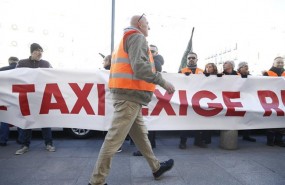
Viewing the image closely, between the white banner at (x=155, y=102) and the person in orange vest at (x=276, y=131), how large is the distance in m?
0.26

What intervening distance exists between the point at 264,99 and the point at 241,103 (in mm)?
521

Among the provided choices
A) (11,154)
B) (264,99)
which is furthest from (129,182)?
(264,99)

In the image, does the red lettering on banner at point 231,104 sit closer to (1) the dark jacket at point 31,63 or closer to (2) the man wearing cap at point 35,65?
(2) the man wearing cap at point 35,65

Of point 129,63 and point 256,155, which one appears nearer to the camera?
Result: point 129,63

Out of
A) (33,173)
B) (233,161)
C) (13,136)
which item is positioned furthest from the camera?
(13,136)

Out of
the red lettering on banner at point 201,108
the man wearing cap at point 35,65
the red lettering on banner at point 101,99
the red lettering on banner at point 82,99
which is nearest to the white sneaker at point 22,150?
the man wearing cap at point 35,65

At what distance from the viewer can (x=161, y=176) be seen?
11.4 ft

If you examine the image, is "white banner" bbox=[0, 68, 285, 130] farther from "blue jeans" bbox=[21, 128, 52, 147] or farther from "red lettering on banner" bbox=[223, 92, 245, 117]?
"blue jeans" bbox=[21, 128, 52, 147]

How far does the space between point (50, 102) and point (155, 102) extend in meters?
1.90

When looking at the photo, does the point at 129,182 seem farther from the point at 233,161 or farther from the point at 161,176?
the point at 233,161

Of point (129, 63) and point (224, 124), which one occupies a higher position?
point (129, 63)

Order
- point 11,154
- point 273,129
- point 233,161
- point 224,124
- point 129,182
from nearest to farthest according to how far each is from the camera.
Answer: point 129,182
point 233,161
point 11,154
point 224,124
point 273,129

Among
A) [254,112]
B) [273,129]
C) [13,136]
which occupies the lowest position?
[13,136]

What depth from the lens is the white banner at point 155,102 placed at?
4828 mm
